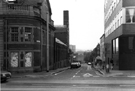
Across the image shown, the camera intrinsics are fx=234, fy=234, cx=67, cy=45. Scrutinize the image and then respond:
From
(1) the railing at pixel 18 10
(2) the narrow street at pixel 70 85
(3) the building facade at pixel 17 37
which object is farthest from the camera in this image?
(1) the railing at pixel 18 10

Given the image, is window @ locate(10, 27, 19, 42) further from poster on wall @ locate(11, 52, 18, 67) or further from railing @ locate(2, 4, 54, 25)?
railing @ locate(2, 4, 54, 25)

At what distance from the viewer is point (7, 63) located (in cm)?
3244

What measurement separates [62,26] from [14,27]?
59.8m

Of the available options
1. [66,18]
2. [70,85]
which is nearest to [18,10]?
[70,85]

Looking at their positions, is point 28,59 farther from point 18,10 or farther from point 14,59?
point 18,10

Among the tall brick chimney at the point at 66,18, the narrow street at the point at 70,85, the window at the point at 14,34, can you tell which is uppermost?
the tall brick chimney at the point at 66,18

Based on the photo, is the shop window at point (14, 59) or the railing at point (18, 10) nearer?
the shop window at point (14, 59)

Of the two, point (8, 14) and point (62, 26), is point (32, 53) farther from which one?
point (62, 26)

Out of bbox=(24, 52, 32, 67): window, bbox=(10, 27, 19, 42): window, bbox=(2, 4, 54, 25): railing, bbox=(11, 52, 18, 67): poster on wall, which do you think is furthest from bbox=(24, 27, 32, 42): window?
bbox=(11, 52, 18, 67): poster on wall

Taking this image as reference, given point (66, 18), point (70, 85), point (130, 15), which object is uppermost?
point (66, 18)

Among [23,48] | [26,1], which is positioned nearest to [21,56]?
[23,48]

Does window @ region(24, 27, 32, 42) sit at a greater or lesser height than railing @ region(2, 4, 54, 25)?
lesser

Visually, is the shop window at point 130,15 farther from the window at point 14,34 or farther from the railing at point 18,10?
the window at point 14,34

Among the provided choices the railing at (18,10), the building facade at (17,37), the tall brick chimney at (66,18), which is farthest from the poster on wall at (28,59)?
the tall brick chimney at (66,18)
